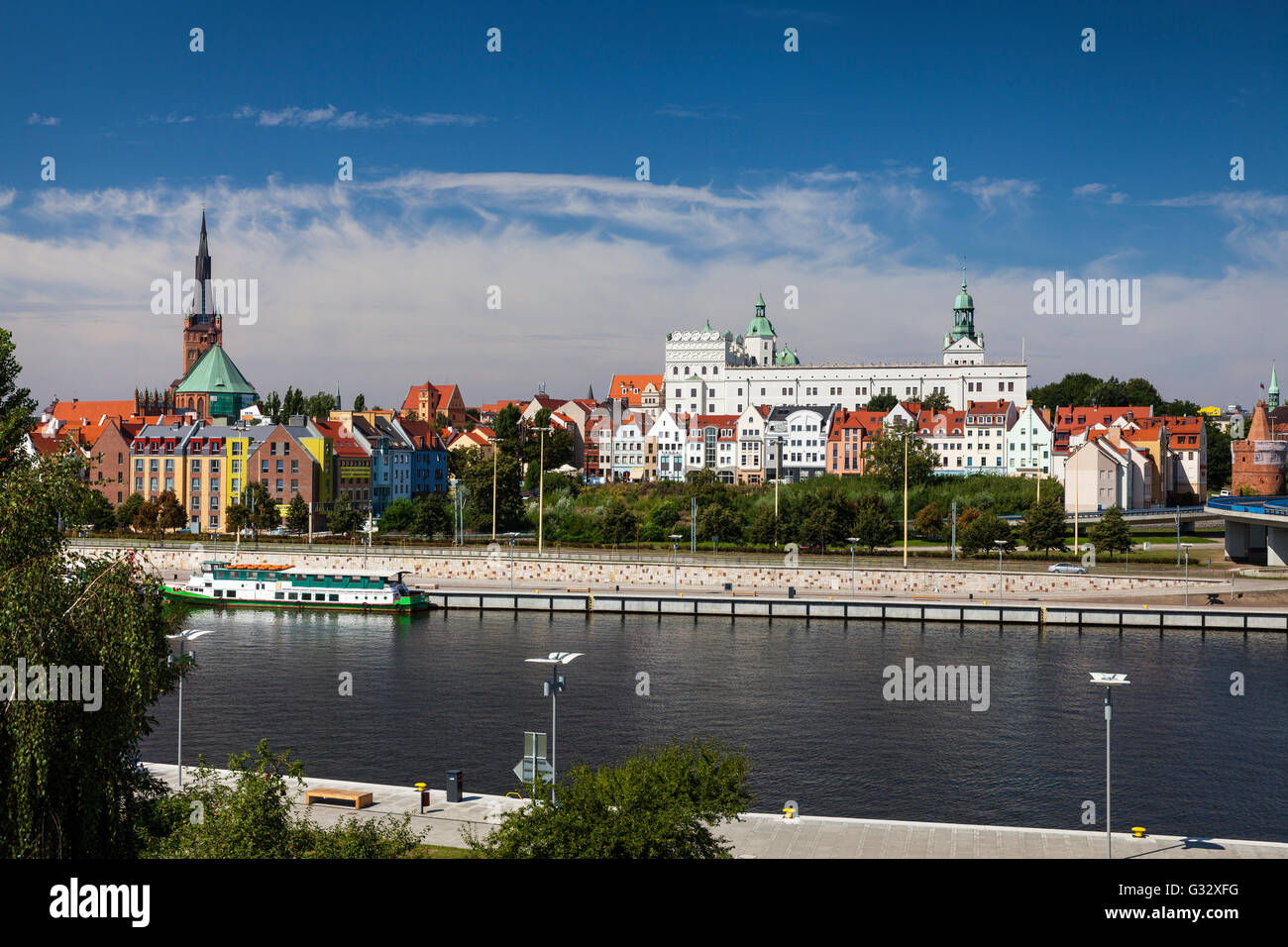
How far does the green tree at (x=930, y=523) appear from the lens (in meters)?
85.1

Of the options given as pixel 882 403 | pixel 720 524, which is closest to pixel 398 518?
pixel 720 524

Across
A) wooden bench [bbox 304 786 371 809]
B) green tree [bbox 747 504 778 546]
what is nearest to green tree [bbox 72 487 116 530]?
wooden bench [bbox 304 786 371 809]

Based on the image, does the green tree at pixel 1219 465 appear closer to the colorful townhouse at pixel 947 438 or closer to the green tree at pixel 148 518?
the colorful townhouse at pixel 947 438

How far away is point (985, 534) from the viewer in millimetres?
72938

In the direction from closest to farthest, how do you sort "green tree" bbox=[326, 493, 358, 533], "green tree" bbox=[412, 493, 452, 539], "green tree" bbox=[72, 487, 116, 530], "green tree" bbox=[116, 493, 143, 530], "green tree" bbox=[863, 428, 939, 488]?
"green tree" bbox=[72, 487, 116, 530] → "green tree" bbox=[412, 493, 452, 539] → "green tree" bbox=[326, 493, 358, 533] → "green tree" bbox=[116, 493, 143, 530] → "green tree" bbox=[863, 428, 939, 488]

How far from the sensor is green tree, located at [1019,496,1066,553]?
237 ft

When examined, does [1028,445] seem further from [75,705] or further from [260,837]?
[75,705]

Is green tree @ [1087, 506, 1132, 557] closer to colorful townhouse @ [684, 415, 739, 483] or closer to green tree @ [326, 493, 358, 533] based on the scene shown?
green tree @ [326, 493, 358, 533]

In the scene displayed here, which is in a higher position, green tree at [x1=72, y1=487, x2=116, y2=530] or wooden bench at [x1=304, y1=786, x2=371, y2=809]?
green tree at [x1=72, y1=487, x2=116, y2=530]

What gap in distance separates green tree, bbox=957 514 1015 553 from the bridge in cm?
1284

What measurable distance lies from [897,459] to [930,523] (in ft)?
58.2

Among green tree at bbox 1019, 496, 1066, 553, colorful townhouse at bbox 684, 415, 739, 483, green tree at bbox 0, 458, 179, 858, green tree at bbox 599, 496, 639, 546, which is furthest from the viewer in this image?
Answer: colorful townhouse at bbox 684, 415, 739, 483
